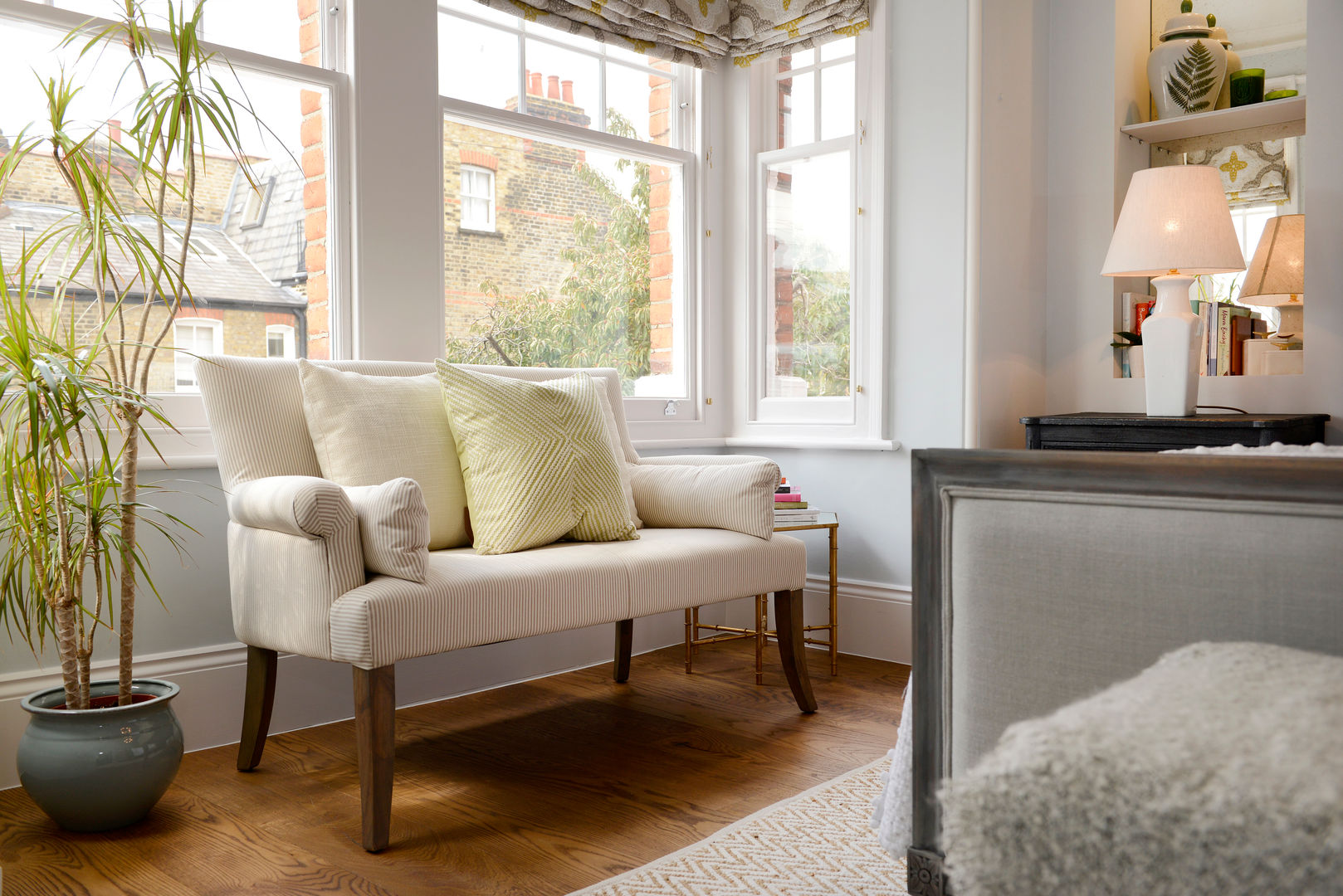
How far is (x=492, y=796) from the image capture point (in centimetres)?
209

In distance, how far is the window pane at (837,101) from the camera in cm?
351

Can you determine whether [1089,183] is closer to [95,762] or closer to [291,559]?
[291,559]

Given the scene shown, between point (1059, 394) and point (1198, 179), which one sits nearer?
point (1198, 179)

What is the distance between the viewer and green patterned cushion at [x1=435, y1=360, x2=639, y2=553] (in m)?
2.25

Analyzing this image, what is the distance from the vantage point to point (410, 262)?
2.79 metres

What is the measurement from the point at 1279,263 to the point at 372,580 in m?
2.61

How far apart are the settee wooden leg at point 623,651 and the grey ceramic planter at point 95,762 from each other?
1365 millimetres

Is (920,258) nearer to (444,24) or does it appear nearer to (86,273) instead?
(444,24)

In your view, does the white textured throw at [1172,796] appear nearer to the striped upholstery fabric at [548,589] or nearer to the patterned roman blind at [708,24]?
the striped upholstery fabric at [548,589]

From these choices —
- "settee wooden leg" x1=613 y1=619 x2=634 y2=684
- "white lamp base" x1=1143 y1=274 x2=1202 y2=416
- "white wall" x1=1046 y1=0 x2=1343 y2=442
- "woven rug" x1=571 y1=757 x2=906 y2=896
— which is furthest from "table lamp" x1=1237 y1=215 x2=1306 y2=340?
"settee wooden leg" x1=613 y1=619 x2=634 y2=684

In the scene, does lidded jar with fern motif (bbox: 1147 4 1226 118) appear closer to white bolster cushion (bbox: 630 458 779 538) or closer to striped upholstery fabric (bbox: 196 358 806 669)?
white bolster cushion (bbox: 630 458 779 538)

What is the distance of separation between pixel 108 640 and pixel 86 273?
85cm

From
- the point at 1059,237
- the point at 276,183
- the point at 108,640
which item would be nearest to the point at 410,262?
the point at 276,183

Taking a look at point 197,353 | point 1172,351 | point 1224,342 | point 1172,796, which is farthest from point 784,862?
point 1224,342
